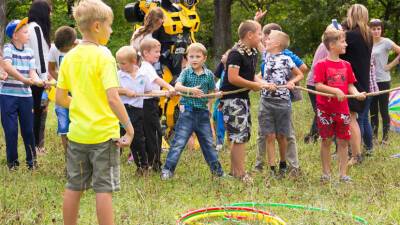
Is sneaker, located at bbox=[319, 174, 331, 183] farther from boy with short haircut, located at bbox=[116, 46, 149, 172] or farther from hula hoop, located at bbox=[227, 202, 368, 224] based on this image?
boy with short haircut, located at bbox=[116, 46, 149, 172]

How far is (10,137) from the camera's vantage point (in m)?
7.12

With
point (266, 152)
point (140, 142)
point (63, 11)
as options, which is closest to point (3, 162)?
point (140, 142)

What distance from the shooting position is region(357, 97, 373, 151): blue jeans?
8066 millimetres

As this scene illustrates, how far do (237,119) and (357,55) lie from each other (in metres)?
1.77

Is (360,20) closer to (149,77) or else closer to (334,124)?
(334,124)

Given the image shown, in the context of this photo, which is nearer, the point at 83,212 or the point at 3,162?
the point at 83,212

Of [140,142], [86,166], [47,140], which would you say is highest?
[86,166]

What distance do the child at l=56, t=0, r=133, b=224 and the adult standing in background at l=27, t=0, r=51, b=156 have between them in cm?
354

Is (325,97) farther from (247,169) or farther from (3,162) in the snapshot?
(3,162)

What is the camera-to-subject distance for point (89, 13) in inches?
167

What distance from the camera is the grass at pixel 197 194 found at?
5.16 m

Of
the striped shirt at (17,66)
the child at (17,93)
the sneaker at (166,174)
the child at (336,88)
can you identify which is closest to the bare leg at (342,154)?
the child at (336,88)

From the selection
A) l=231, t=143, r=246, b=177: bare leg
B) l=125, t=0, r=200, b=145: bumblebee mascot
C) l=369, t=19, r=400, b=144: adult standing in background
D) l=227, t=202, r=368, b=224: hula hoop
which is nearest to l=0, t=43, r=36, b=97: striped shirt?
l=125, t=0, r=200, b=145: bumblebee mascot

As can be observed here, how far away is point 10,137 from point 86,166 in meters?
3.03
